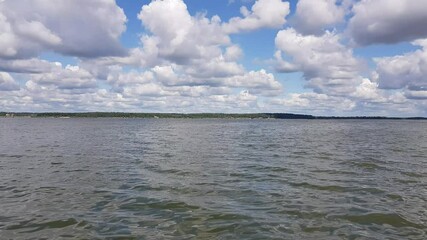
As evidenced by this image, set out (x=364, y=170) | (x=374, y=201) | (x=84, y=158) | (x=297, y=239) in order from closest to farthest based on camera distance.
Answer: (x=297, y=239) → (x=374, y=201) → (x=364, y=170) → (x=84, y=158)

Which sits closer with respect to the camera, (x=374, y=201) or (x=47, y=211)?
(x=47, y=211)

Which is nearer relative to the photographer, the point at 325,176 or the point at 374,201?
the point at 374,201

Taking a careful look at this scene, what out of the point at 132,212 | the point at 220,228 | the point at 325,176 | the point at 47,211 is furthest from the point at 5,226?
the point at 325,176

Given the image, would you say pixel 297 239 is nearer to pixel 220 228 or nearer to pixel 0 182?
pixel 220 228

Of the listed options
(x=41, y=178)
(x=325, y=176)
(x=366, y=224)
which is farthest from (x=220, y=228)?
(x=41, y=178)

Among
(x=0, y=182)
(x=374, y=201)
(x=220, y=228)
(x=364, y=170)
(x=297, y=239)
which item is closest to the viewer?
(x=297, y=239)

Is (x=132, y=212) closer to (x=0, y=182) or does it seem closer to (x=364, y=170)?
(x=0, y=182)

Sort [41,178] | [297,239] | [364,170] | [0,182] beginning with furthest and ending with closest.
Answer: [364,170]
[41,178]
[0,182]
[297,239]

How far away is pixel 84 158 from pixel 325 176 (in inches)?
824

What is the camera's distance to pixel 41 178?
23.8 meters

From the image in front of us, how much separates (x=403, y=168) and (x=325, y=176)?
27.0ft

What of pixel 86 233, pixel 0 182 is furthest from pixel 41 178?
pixel 86 233

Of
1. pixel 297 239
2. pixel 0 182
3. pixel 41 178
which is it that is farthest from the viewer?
pixel 41 178

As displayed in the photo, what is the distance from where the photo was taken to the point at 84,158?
34.7m
